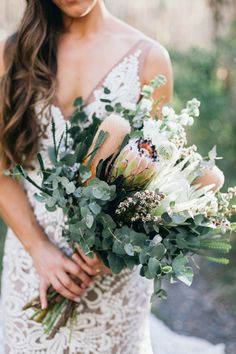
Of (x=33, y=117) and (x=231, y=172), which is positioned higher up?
(x=33, y=117)

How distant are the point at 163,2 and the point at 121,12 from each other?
Answer: 2.38 feet

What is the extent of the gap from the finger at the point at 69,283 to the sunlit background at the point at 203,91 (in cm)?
257

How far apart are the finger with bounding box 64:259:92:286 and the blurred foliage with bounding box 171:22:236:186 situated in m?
3.91

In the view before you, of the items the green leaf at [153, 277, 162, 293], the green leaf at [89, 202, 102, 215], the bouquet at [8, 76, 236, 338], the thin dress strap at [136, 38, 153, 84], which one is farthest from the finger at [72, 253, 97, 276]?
the thin dress strap at [136, 38, 153, 84]

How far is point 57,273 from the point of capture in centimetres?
227

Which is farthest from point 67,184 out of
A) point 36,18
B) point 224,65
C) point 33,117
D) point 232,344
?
point 224,65

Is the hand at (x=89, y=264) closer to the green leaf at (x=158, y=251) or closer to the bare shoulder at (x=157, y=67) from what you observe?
the green leaf at (x=158, y=251)

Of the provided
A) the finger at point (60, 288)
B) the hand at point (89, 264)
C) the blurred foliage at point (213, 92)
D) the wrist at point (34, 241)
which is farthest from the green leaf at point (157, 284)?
the blurred foliage at point (213, 92)

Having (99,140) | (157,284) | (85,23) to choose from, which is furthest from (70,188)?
(85,23)

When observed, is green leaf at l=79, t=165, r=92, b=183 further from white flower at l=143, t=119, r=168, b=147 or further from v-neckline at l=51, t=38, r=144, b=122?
v-neckline at l=51, t=38, r=144, b=122

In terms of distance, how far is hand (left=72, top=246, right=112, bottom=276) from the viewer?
2202 mm

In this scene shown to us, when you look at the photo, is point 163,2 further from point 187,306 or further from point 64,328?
point 64,328

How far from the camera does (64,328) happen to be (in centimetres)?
239

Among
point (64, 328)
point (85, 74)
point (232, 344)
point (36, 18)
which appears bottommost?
point (232, 344)
